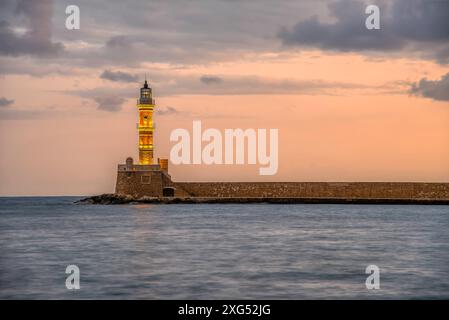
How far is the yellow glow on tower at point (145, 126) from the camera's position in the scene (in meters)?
62.9

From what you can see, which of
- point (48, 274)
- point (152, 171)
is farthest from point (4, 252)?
point (152, 171)

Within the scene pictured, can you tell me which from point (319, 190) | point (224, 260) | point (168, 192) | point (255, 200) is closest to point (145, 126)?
point (168, 192)

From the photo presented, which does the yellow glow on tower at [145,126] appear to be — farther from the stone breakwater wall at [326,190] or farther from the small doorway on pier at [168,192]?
the stone breakwater wall at [326,190]

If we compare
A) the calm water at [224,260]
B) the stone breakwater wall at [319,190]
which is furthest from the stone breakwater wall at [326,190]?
the calm water at [224,260]

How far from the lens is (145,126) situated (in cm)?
6281

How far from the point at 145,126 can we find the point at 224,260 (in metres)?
39.4

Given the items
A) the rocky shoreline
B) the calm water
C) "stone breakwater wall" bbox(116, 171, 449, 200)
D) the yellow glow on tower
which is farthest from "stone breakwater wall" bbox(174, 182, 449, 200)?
the calm water

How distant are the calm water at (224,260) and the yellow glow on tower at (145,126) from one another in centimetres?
2201

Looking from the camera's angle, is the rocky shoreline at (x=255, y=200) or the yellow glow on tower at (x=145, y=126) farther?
the rocky shoreline at (x=255, y=200)

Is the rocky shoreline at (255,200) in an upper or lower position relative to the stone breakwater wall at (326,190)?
lower

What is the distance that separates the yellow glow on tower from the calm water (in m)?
22.0

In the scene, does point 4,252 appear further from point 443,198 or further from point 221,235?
point 443,198

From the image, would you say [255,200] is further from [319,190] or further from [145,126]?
[145,126]

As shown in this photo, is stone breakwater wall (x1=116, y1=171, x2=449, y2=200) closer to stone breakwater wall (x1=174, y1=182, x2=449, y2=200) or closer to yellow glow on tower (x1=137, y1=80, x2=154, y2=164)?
stone breakwater wall (x1=174, y1=182, x2=449, y2=200)
